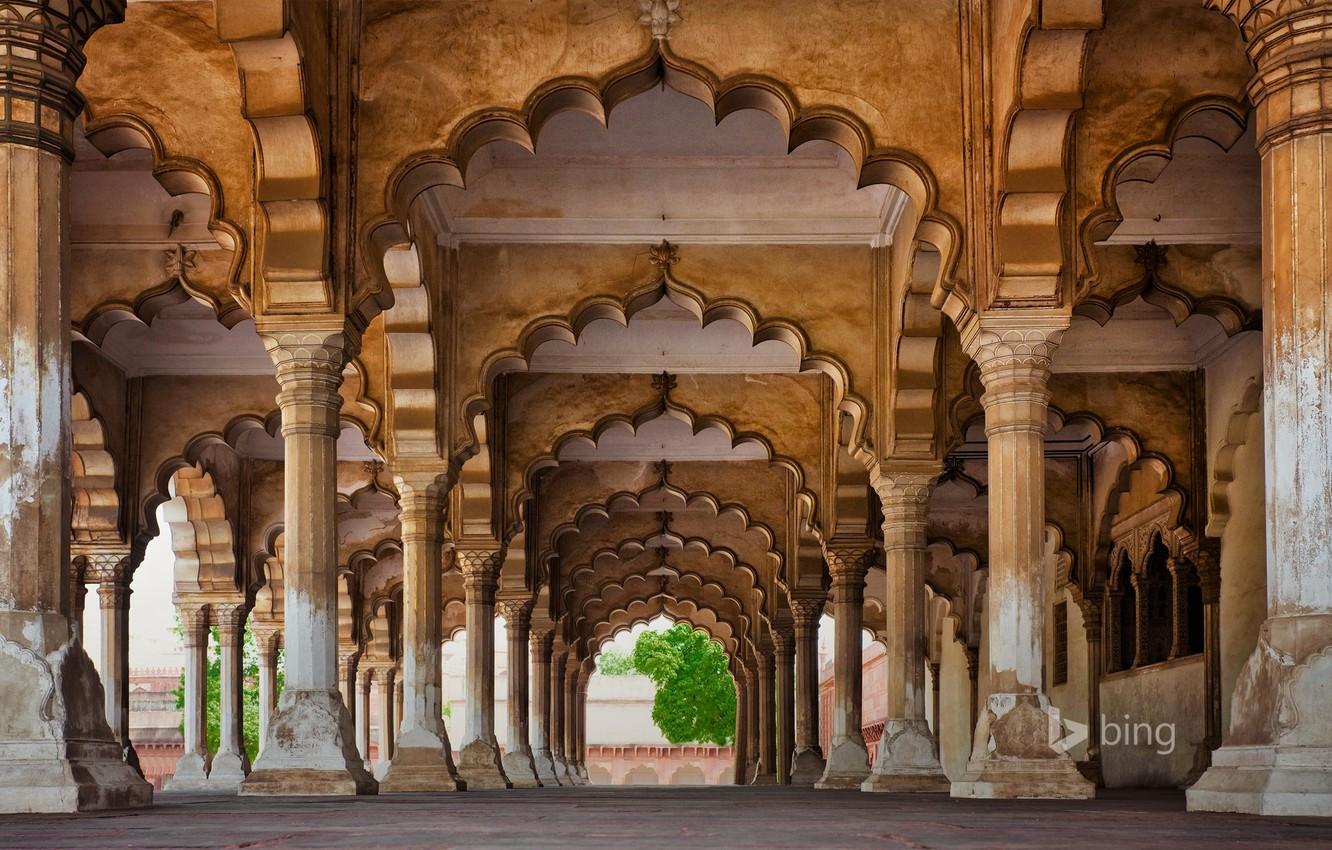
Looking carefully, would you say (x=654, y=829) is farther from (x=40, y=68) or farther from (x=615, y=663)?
(x=615, y=663)

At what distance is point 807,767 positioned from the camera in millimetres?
23672

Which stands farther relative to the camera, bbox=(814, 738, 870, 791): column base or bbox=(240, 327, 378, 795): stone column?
bbox=(814, 738, 870, 791): column base

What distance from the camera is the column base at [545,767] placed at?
86.1ft

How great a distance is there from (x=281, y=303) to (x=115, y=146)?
5.59ft

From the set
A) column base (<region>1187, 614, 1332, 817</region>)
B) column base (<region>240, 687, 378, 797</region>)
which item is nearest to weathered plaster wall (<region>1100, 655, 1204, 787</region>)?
column base (<region>240, 687, 378, 797</region>)

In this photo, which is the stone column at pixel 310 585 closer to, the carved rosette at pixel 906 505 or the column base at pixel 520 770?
the carved rosette at pixel 906 505

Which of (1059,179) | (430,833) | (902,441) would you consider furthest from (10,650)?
(902,441)

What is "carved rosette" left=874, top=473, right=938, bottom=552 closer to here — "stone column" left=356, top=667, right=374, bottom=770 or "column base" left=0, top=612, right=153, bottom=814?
"column base" left=0, top=612, right=153, bottom=814

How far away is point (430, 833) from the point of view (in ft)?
19.1

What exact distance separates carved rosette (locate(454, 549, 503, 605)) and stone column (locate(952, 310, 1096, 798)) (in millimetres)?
9129

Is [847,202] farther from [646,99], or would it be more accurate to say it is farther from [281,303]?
[281,303]

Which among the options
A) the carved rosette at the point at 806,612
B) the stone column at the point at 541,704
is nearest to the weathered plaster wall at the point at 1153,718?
the carved rosette at the point at 806,612

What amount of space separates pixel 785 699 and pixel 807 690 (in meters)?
2.80

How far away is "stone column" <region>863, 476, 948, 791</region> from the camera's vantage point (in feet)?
50.0
